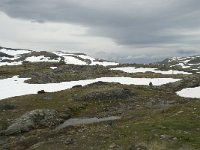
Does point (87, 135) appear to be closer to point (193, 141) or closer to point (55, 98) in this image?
point (193, 141)

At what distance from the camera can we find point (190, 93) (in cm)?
7494

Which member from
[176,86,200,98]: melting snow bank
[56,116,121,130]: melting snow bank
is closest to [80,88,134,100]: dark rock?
[176,86,200,98]: melting snow bank

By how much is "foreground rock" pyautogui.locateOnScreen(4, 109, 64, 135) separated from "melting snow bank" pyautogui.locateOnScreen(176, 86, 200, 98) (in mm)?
27875

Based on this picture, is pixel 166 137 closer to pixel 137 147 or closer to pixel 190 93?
pixel 137 147

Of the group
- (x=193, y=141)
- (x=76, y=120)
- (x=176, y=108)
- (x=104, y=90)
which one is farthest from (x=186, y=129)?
(x=104, y=90)

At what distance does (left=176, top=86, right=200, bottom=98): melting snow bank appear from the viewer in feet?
239

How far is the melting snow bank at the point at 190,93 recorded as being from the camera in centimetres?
7291

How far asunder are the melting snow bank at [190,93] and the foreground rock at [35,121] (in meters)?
27.9

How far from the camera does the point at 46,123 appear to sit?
55.0 m

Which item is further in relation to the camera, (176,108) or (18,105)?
(18,105)

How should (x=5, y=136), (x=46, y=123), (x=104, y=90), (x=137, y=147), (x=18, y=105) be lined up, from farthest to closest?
(x=104, y=90) < (x=18, y=105) < (x=46, y=123) < (x=5, y=136) < (x=137, y=147)

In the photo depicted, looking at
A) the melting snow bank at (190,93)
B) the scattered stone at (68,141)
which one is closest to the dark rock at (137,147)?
the scattered stone at (68,141)

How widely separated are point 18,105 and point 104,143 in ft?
105

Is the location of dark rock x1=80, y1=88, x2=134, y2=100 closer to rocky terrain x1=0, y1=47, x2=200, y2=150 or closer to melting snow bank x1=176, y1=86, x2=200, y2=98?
rocky terrain x1=0, y1=47, x2=200, y2=150
